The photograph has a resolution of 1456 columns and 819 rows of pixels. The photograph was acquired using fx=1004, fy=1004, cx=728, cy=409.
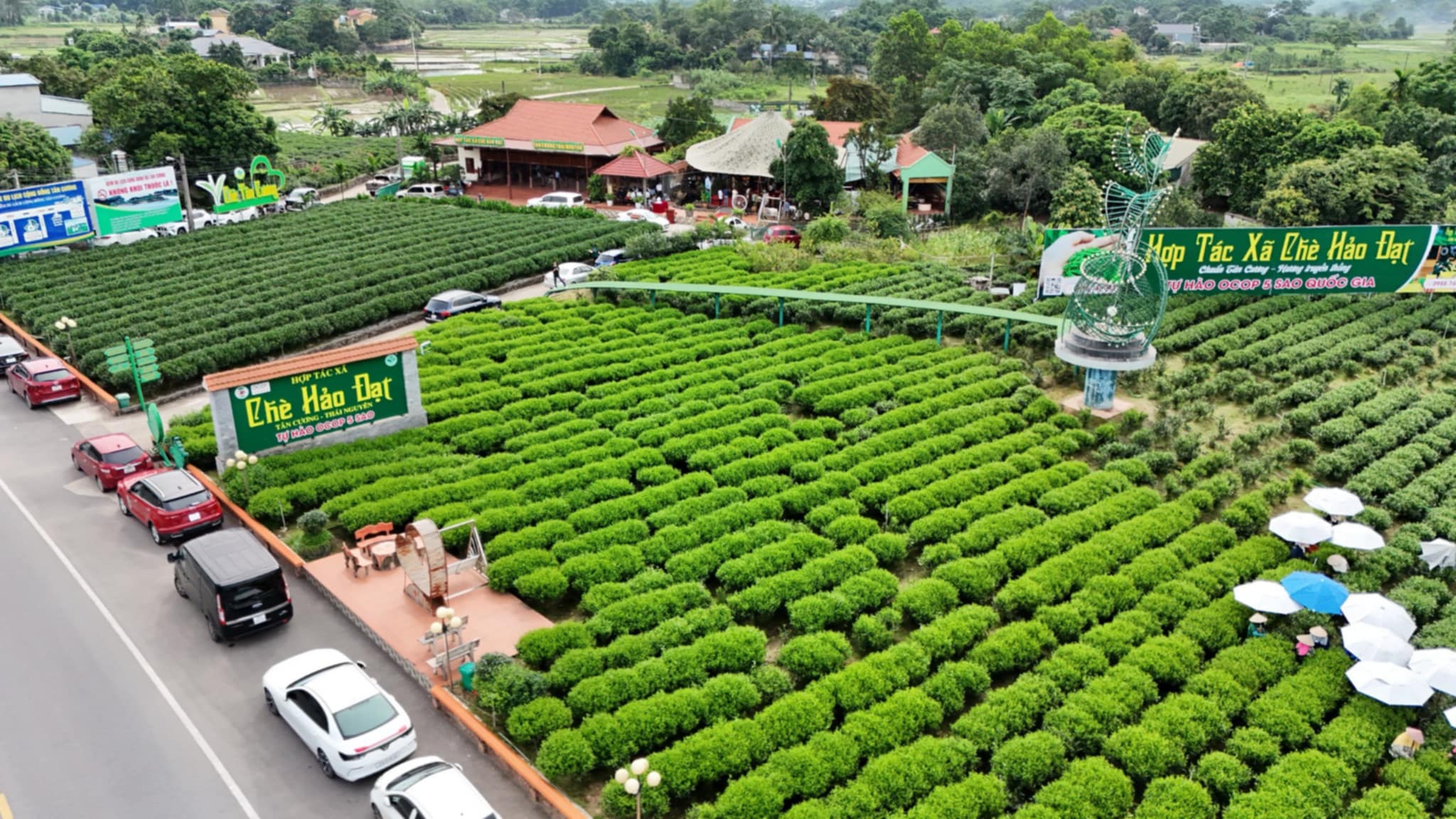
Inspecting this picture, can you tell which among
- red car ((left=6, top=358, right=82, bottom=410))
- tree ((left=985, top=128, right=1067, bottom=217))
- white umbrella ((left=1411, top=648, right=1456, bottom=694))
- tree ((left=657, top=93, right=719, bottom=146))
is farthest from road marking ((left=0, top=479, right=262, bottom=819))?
tree ((left=657, top=93, right=719, bottom=146))

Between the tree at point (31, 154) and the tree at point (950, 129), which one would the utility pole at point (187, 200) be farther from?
the tree at point (950, 129)

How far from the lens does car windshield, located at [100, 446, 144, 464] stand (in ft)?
78.9

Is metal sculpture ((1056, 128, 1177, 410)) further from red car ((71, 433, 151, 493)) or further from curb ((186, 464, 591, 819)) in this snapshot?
red car ((71, 433, 151, 493))

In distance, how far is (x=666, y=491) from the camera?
74.9ft

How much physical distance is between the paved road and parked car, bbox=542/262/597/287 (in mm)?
21022

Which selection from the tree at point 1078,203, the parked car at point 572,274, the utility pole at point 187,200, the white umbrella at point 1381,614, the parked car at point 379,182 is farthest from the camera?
the parked car at point 379,182

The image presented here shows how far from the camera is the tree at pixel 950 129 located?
61.4m

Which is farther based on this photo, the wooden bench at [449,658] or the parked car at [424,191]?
the parked car at [424,191]

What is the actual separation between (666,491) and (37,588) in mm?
12712

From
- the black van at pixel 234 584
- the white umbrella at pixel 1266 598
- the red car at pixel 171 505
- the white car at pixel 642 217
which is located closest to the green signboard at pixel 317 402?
the red car at pixel 171 505

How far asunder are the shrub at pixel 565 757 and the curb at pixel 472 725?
0.87ft

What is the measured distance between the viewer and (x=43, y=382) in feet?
94.0

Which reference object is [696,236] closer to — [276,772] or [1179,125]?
[276,772]

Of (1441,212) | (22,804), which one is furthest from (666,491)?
(1441,212)
